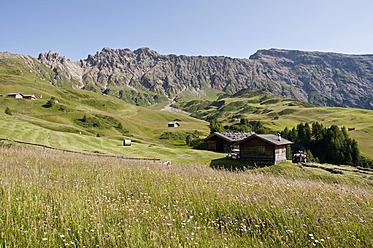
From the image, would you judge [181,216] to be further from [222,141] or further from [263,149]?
[222,141]

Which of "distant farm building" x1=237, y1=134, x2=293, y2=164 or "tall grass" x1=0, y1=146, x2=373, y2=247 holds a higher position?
"tall grass" x1=0, y1=146, x2=373, y2=247

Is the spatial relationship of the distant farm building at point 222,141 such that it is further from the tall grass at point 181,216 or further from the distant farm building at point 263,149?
the tall grass at point 181,216

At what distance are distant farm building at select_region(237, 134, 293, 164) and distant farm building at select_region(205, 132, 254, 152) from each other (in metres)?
21.6

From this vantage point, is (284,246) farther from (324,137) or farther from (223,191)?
(324,137)

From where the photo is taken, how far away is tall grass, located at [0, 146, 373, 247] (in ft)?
14.2

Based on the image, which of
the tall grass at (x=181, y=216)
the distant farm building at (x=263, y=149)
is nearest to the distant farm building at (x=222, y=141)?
the distant farm building at (x=263, y=149)

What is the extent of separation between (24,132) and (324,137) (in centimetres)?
14604

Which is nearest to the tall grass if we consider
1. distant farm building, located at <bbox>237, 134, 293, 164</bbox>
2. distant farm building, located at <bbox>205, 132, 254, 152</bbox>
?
distant farm building, located at <bbox>237, 134, 293, 164</bbox>

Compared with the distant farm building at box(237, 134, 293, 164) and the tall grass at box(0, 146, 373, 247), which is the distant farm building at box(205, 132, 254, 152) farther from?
the tall grass at box(0, 146, 373, 247)

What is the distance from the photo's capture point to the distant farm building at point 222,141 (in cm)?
7906

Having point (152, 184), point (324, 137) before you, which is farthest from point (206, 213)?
point (324, 137)

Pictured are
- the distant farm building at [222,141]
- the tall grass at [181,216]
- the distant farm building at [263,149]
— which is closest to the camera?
the tall grass at [181,216]

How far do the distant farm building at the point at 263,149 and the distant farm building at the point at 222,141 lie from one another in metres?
21.6

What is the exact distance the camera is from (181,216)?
5.24 meters
